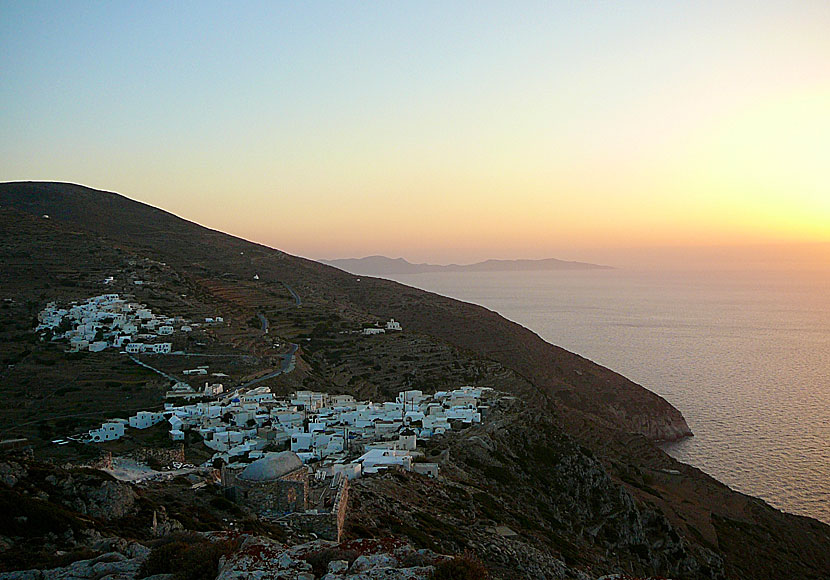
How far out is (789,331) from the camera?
89.0m

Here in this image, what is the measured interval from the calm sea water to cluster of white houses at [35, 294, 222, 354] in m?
30.9

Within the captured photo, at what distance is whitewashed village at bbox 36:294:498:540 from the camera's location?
34.9 feet

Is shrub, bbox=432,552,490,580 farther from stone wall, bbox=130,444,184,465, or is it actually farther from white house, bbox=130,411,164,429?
white house, bbox=130,411,164,429

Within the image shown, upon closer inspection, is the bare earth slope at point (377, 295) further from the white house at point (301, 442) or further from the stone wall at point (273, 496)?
the stone wall at point (273, 496)

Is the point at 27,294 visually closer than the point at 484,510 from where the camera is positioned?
No

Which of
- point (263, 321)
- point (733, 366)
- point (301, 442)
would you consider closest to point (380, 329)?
point (263, 321)

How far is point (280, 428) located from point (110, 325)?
16.8m

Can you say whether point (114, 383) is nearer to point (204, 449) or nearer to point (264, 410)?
point (264, 410)

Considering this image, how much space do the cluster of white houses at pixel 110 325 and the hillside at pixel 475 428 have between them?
1515 millimetres

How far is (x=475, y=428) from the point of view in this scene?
24.4 m

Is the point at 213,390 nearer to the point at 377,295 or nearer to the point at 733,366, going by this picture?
the point at 377,295

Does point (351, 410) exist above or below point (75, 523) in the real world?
below

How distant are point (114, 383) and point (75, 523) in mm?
20956

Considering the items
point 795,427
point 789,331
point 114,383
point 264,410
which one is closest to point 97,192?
point 114,383
